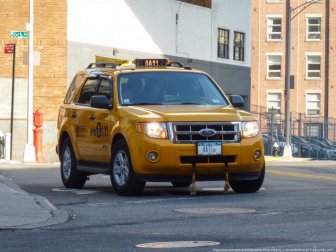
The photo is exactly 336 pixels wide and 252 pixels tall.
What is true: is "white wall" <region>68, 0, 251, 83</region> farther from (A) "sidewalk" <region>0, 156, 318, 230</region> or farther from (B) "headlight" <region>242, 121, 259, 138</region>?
(A) "sidewalk" <region>0, 156, 318, 230</region>

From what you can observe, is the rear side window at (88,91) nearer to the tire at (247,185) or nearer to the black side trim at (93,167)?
the black side trim at (93,167)

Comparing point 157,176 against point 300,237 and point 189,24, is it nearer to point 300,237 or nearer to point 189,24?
point 300,237

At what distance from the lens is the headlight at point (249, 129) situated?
1611 centimetres

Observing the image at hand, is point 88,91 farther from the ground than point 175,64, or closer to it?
closer to it

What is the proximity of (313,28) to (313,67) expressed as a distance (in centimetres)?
299

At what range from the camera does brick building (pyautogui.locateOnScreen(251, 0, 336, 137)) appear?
278ft

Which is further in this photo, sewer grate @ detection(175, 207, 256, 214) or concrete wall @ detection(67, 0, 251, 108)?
concrete wall @ detection(67, 0, 251, 108)

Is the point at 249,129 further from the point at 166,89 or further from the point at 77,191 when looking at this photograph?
the point at 77,191

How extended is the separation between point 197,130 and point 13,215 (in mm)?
3802

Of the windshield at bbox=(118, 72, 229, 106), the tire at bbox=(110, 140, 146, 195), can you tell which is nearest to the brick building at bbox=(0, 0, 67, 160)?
the windshield at bbox=(118, 72, 229, 106)

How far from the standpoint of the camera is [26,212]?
1316 centimetres

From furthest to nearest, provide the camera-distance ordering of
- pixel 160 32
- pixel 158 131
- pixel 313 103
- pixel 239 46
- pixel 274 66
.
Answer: pixel 274 66 → pixel 313 103 → pixel 239 46 → pixel 160 32 → pixel 158 131

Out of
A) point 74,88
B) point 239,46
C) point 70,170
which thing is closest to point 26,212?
point 70,170

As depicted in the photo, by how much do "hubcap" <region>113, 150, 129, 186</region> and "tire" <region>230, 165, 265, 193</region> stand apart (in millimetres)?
Answer: 1766
